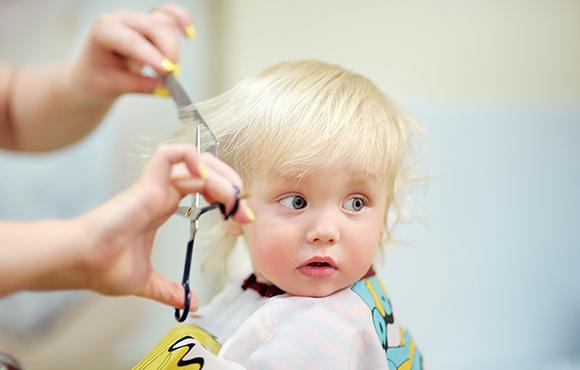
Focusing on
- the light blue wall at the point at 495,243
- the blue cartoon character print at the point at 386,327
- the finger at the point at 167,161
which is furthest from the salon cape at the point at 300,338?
the light blue wall at the point at 495,243

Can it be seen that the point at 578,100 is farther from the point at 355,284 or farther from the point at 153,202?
the point at 153,202

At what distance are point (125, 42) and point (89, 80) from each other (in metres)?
0.13

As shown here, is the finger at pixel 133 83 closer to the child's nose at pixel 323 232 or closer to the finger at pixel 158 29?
the finger at pixel 158 29

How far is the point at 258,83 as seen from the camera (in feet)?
2.65

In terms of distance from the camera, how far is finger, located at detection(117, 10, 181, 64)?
73 centimetres

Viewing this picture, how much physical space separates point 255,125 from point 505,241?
837 mm

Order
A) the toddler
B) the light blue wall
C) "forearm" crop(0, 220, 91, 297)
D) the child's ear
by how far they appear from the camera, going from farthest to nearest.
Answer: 1. the light blue wall
2. the child's ear
3. the toddler
4. "forearm" crop(0, 220, 91, 297)

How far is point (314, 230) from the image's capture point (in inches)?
28.2

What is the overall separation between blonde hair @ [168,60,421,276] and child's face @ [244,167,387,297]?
2 cm

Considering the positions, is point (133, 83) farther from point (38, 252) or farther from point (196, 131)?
point (38, 252)

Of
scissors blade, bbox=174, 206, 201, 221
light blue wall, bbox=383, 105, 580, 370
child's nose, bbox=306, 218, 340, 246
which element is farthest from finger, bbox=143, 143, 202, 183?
light blue wall, bbox=383, 105, 580, 370

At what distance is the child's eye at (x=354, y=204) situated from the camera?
750 millimetres

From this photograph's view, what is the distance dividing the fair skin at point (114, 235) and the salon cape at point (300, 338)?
0.16 m

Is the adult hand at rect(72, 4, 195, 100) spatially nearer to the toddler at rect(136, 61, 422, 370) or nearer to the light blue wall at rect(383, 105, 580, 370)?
the toddler at rect(136, 61, 422, 370)
